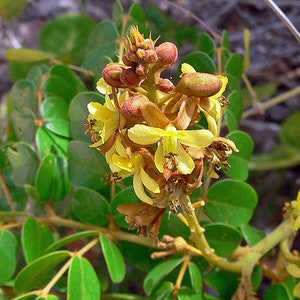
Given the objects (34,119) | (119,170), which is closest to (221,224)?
(119,170)

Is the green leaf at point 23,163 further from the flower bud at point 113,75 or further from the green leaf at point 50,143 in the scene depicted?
the flower bud at point 113,75

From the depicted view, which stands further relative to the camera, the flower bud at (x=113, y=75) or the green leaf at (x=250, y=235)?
the green leaf at (x=250, y=235)

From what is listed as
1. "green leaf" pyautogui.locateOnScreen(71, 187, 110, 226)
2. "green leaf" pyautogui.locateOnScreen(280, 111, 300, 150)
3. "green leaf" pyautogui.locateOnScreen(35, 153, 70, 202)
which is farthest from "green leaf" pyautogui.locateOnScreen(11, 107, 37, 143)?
"green leaf" pyautogui.locateOnScreen(280, 111, 300, 150)

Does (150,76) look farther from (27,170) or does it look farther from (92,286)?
(27,170)

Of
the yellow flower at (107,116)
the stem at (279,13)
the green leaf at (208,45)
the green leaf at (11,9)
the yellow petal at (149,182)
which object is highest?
the stem at (279,13)

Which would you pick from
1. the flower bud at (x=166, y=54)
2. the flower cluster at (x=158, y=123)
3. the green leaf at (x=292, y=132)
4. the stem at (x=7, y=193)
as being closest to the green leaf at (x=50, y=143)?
the stem at (x=7, y=193)

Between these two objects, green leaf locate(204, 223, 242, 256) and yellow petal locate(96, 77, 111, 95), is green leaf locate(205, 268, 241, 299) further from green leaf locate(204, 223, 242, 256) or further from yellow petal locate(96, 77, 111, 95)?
yellow petal locate(96, 77, 111, 95)
